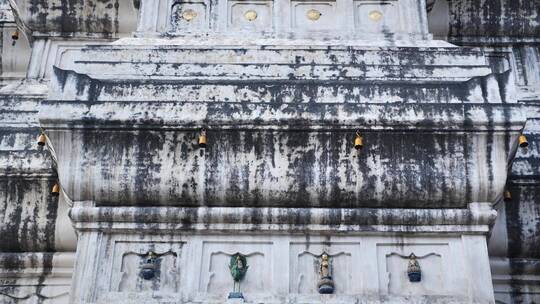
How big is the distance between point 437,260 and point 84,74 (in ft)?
17.3

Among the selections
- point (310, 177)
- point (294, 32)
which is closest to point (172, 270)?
point (310, 177)

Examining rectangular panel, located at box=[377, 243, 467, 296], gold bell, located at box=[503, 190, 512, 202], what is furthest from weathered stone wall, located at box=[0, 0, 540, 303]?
gold bell, located at box=[503, 190, 512, 202]

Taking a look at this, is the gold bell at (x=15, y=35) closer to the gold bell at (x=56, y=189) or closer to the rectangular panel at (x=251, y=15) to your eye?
the rectangular panel at (x=251, y=15)

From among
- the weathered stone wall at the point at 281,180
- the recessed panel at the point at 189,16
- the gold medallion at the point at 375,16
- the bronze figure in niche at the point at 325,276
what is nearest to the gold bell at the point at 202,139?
the weathered stone wall at the point at 281,180

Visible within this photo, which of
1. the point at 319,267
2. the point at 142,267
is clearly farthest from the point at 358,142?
the point at 142,267

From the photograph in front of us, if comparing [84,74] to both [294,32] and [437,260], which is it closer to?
[294,32]

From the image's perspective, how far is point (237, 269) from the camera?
1028 centimetres

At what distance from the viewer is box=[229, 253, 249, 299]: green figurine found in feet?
33.7

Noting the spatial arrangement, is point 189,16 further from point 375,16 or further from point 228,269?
point 228,269

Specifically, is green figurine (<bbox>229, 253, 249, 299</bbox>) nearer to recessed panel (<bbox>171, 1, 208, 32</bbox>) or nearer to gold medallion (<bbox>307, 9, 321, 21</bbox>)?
recessed panel (<bbox>171, 1, 208, 32</bbox>)

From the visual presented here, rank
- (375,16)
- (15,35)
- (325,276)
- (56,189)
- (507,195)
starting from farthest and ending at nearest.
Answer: (15,35) < (375,16) < (56,189) < (507,195) < (325,276)

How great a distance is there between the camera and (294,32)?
1294 cm

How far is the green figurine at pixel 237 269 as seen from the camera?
404 inches

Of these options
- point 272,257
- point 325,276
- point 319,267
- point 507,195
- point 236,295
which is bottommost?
point 236,295
